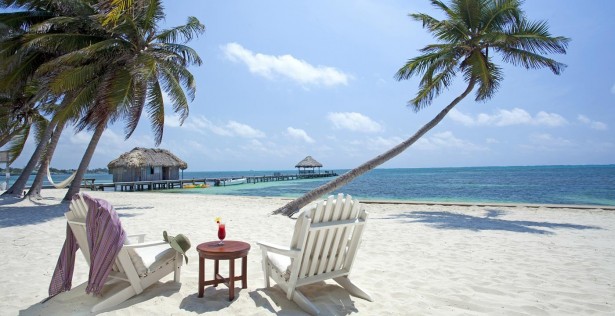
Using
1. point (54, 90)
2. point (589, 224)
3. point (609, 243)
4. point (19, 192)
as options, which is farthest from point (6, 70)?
point (589, 224)

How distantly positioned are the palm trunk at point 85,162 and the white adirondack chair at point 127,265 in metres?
10.1

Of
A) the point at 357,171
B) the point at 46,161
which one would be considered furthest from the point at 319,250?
the point at 46,161

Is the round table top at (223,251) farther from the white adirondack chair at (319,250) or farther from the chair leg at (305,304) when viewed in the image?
the chair leg at (305,304)

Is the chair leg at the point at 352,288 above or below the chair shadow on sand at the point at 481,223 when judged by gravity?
above

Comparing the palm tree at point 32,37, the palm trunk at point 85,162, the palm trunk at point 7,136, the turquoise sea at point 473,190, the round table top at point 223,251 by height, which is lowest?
the turquoise sea at point 473,190

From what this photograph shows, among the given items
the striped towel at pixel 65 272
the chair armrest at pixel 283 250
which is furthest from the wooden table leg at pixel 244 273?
the striped towel at pixel 65 272

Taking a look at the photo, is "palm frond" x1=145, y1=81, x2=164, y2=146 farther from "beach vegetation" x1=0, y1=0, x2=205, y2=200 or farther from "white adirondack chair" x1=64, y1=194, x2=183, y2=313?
"white adirondack chair" x1=64, y1=194, x2=183, y2=313

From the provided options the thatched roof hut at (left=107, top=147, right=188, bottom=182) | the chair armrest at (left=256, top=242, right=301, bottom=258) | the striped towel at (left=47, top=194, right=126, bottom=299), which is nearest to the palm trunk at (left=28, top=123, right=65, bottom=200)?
the striped towel at (left=47, top=194, right=126, bottom=299)

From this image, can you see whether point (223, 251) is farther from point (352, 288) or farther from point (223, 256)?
point (352, 288)

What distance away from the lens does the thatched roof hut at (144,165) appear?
2769cm

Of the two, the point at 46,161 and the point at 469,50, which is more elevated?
the point at 469,50

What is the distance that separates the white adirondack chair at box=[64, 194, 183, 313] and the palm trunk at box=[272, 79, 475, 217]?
6170 mm

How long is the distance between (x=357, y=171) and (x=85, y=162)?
9.48 meters

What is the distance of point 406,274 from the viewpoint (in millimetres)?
3984
